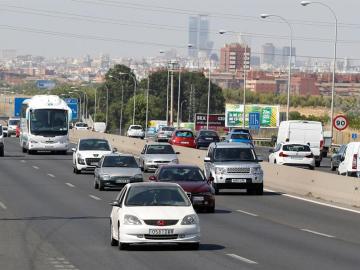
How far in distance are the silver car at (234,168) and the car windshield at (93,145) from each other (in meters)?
12.2

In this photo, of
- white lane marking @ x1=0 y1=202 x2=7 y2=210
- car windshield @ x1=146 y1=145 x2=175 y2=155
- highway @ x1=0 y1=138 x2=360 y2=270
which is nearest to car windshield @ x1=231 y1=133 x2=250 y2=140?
car windshield @ x1=146 y1=145 x2=175 y2=155

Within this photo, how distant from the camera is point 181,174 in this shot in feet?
112

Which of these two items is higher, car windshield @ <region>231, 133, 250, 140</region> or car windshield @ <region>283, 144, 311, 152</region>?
car windshield @ <region>283, 144, 311, 152</region>

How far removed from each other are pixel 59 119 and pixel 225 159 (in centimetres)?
3234

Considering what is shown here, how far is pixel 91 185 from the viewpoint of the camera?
4638 centimetres

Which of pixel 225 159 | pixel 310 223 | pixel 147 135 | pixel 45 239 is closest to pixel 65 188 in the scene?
pixel 225 159

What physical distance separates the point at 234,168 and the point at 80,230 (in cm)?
1455

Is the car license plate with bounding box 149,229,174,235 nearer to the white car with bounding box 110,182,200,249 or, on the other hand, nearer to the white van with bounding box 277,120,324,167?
the white car with bounding box 110,182,200,249

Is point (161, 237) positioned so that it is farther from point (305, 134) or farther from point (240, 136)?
point (240, 136)

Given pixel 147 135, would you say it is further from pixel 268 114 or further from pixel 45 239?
pixel 45 239

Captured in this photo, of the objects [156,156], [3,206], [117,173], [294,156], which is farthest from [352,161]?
[3,206]

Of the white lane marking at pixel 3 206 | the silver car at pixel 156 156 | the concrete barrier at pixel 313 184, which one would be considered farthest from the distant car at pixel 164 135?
the white lane marking at pixel 3 206

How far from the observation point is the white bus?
73562mm

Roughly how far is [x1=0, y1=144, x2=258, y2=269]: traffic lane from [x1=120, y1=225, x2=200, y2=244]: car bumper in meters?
0.25
